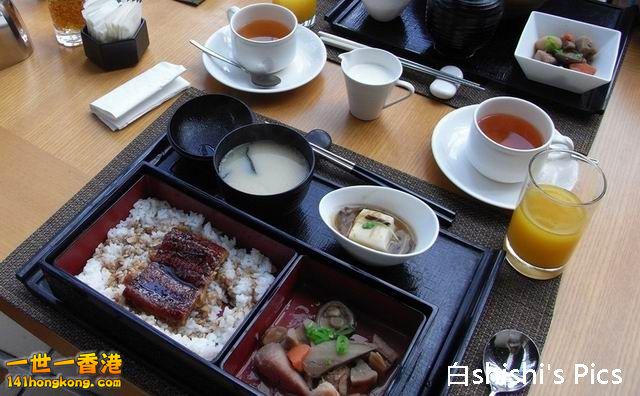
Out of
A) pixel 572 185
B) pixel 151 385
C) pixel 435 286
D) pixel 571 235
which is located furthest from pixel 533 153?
pixel 151 385

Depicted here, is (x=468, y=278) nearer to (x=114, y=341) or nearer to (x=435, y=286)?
(x=435, y=286)

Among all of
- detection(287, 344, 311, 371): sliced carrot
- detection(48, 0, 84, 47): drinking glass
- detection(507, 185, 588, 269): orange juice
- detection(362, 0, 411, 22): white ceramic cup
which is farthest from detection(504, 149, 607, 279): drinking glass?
detection(48, 0, 84, 47): drinking glass

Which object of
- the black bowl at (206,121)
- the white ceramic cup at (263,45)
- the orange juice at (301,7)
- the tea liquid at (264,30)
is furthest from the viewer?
the orange juice at (301,7)

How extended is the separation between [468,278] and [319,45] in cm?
86

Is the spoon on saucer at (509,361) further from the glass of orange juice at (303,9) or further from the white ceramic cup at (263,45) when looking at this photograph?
the glass of orange juice at (303,9)

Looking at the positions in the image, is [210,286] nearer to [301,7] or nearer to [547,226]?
[547,226]

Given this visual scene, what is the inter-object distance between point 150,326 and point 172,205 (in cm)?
32

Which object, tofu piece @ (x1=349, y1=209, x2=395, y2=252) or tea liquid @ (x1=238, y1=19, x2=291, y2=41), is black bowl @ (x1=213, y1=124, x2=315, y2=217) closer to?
tofu piece @ (x1=349, y1=209, x2=395, y2=252)

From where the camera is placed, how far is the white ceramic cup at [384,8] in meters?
1.66

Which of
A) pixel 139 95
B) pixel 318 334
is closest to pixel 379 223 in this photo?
pixel 318 334

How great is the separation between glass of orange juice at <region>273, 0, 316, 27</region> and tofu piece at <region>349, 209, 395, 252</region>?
82cm

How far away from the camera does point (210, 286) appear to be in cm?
104

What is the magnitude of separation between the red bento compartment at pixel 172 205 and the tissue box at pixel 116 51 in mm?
546

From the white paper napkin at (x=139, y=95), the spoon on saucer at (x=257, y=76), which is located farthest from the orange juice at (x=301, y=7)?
the white paper napkin at (x=139, y=95)
